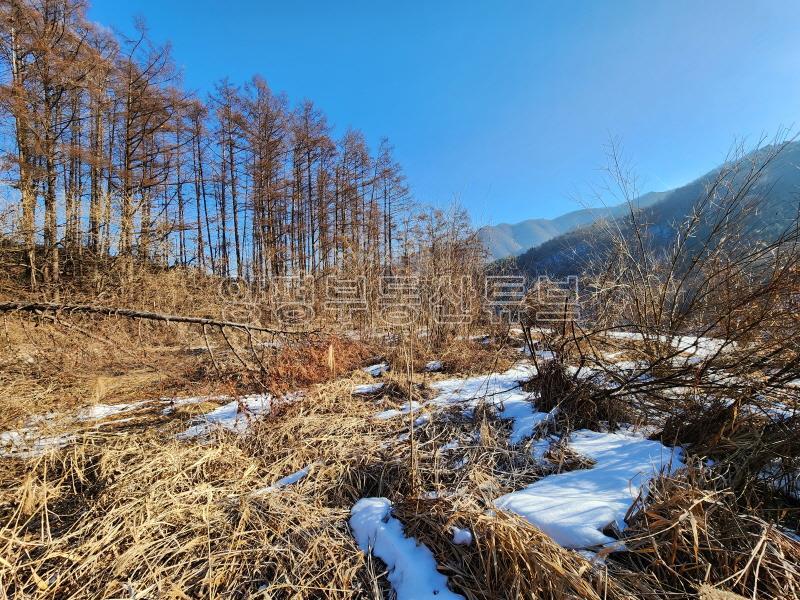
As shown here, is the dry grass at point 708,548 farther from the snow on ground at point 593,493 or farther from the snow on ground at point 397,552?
the snow on ground at point 397,552

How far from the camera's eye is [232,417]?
356 cm

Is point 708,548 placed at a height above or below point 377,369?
above

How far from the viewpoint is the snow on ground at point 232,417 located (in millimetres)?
3029

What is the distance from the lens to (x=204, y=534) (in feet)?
5.31

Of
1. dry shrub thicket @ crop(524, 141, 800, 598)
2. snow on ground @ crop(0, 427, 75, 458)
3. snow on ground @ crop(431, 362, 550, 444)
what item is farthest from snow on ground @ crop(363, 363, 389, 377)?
snow on ground @ crop(0, 427, 75, 458)

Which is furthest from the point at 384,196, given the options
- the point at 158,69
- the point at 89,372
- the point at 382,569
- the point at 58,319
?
the point at 382,569

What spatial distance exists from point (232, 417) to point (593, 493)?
3509 mm

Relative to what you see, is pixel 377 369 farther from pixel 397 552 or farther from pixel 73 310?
pixel 397 552

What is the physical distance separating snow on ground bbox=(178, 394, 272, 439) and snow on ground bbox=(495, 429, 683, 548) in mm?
2636

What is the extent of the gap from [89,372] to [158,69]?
46.0ft

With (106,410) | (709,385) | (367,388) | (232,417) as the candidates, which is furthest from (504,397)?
(106,410)

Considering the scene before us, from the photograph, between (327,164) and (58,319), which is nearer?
(58,319)

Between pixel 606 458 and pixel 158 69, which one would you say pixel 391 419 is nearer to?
pixel 606 458

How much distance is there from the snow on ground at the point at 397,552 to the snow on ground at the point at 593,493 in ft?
1.57
